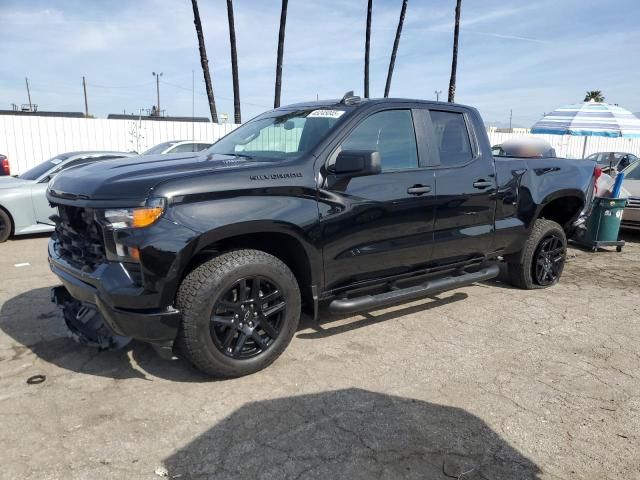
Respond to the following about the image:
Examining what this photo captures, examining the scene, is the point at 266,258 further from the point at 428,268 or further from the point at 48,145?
the point at 48,145

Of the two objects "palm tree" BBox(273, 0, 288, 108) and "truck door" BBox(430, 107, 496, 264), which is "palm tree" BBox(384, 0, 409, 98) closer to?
"palm tree" BBox(273, 0, 288, 108)

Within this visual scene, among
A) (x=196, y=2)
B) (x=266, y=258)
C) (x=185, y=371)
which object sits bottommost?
(x=185, y=371)

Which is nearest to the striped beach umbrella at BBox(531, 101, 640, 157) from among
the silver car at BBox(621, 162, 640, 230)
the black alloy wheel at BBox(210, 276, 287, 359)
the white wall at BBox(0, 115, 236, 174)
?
the silver car at BBox(621, 162, 640, 230)

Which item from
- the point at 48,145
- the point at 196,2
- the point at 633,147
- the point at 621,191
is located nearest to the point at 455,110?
the point at 621,191

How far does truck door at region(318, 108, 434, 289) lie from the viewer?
11.5 feet

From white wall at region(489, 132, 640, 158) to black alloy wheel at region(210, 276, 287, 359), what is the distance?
73.5ft

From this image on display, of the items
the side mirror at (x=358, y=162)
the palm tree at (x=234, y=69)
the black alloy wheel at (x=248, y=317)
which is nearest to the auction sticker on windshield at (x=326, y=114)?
the side mirror at (x=358, y=162)

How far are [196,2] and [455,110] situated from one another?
19463mm

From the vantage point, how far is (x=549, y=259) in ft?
18.1

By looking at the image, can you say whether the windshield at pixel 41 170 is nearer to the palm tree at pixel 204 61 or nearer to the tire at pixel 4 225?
the tire at pixel 4 225

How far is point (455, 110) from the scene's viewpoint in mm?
4527

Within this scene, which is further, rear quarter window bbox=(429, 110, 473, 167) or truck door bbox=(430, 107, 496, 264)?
rear quarter window bbox=(429, 110, 473, 167)

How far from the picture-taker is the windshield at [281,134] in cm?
369

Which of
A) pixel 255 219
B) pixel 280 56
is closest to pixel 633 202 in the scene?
pixel 255 219
